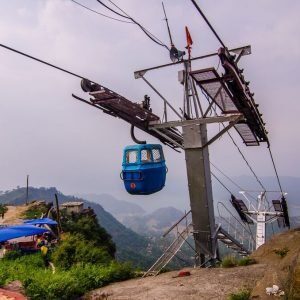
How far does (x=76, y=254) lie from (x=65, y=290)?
16.9 ft

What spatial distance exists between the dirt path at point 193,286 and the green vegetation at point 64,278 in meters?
0.59

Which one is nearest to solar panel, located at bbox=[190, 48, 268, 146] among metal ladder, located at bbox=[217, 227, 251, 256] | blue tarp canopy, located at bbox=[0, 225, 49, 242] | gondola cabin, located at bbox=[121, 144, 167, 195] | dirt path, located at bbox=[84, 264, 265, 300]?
gondola cabin, located at bbox=[121, 144, 167, 195]

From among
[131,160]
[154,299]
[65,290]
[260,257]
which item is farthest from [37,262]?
[260,257]

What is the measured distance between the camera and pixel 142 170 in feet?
45.3

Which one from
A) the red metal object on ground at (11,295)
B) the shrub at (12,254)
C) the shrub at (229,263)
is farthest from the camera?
the shrub at (12,254)

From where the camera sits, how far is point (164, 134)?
16.1 meters

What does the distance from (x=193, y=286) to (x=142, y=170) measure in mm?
4833

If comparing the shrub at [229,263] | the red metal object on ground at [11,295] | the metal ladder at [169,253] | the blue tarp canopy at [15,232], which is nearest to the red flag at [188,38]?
the metal ladder at [169,253]

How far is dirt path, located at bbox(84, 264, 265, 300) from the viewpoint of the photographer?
10508mm

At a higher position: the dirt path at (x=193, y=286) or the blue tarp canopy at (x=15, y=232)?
the blue tarp canopy at (x=15, y=232)

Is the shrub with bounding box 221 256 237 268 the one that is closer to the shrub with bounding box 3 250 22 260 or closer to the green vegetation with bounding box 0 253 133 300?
the green vegetation with bounding box 0 253 133 300

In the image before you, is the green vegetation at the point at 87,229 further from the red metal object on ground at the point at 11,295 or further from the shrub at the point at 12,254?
the red metal object on ground at the point at 11,295

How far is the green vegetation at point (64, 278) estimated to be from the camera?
11.9 metres

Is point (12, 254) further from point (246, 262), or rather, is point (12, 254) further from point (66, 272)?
point (246, 262)
